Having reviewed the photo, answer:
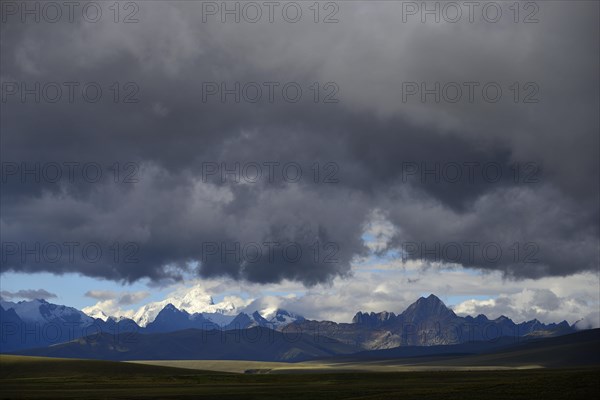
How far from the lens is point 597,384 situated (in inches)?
4326

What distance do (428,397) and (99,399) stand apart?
192 feet

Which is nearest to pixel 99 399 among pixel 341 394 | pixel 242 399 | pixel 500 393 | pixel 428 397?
pixel 242 399

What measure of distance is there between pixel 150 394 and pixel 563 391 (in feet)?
266

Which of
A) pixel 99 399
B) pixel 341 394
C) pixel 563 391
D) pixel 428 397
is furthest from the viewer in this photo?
pixel 341 394

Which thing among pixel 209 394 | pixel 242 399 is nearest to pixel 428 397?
pixel 242 399

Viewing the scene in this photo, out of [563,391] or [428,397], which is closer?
[563,391]

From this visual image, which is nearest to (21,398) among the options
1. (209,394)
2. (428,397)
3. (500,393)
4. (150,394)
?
(150,394)

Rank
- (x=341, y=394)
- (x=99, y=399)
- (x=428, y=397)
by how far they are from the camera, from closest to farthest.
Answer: (x=428, y=397) < (x=99, y=399) < (x=341, y=394)

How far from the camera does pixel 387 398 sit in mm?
118875

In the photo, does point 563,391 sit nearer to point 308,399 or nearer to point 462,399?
point 462,399

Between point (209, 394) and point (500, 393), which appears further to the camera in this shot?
point (209, 394)

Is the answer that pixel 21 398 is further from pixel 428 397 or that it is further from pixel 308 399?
pixel 428 397

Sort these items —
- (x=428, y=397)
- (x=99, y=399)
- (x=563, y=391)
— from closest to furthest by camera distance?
(x=563, y=391), (x=428, y=397), (x=99, y=399)

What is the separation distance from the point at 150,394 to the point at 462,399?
223 ft
